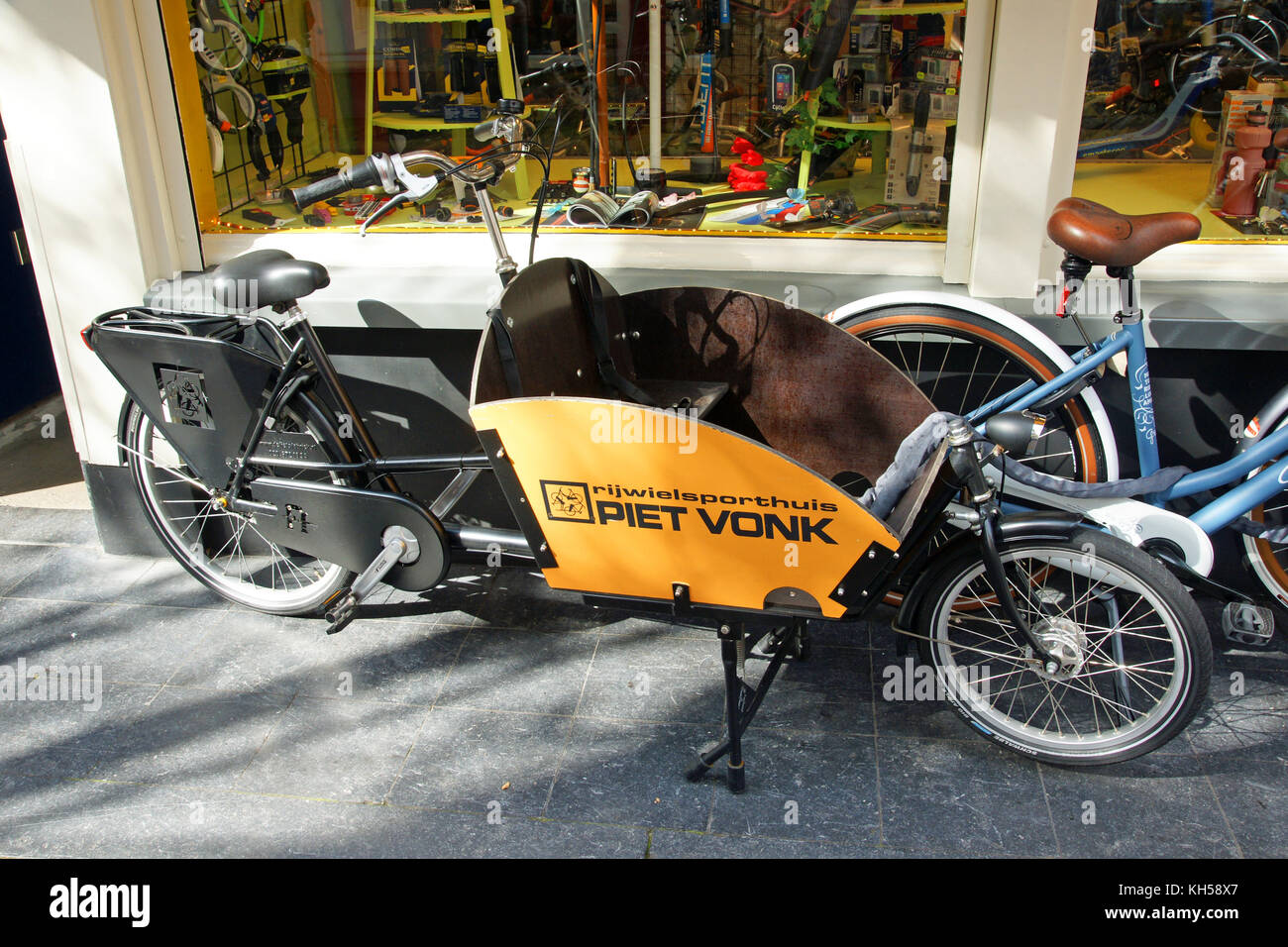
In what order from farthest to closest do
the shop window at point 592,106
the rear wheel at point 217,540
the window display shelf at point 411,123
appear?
the window display shelf at point 411,123, the shop window at point 592,106, the rear wheel at point 217,540

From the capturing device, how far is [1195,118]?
3.52 meters

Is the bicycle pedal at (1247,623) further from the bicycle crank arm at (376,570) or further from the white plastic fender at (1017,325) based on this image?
the bicycle crank arm at (376,570)

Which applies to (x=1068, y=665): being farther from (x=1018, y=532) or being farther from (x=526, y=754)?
(x=526, y=754)

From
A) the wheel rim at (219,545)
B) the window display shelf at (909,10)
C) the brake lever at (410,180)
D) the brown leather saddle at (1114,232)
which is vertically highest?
the window display shelf at (909,10)

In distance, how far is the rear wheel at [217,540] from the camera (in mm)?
3486

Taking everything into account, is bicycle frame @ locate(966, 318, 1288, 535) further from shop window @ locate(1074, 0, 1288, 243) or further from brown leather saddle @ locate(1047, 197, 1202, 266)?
shop window @ locate(1074, 0, 1288, 243)

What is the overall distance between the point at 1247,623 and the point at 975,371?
108 cm

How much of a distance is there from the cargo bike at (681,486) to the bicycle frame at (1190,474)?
24 centimetres

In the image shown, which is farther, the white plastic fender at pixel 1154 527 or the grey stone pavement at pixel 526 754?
the white plastic fender at pixel 1154 527

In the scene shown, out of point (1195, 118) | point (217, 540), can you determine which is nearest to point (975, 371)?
point (1195, 118)

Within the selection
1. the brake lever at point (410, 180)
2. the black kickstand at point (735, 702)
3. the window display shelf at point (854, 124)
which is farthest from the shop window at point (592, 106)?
the black kickstand at point (735, 702)

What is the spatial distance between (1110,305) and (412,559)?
2.21m

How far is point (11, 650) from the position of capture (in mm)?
3389
